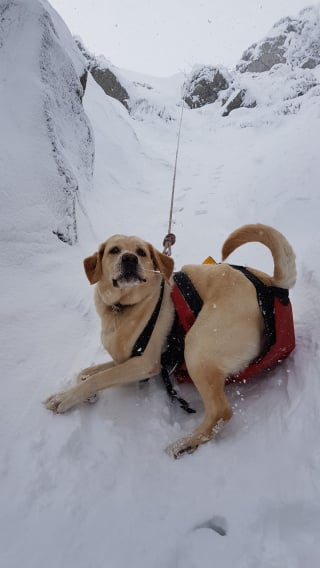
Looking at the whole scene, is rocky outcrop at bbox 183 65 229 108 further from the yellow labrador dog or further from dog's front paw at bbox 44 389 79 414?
dog's front paw at bbox 44 389 79 414

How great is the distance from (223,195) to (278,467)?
647 centimetres

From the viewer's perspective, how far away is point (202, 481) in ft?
5.28

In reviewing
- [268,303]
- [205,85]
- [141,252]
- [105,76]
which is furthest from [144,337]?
[205,85]

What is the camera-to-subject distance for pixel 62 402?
2129 millimetres

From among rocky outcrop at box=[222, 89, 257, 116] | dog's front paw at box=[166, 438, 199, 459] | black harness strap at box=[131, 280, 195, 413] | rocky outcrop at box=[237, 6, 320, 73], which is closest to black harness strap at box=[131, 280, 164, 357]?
black harness strap at box=[131, 280, 195, 413]

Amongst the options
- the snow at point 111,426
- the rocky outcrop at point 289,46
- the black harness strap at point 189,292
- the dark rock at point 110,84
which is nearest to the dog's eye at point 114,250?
the black harness strap at point 189,292

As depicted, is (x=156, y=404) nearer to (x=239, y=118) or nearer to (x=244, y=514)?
(x=244, y=514)

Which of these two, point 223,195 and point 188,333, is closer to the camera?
point 188,333

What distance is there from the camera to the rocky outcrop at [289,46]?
1118 inches

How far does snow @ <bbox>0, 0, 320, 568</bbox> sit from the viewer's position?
136 cm

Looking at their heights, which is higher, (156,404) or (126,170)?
(126,170)

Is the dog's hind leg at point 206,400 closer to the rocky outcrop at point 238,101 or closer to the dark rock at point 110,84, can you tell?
the rocky outcrop at point 238,101

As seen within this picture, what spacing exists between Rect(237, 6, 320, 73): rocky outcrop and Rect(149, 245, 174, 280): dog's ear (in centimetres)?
3227

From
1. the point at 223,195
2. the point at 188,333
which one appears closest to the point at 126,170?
the point at 223,195
